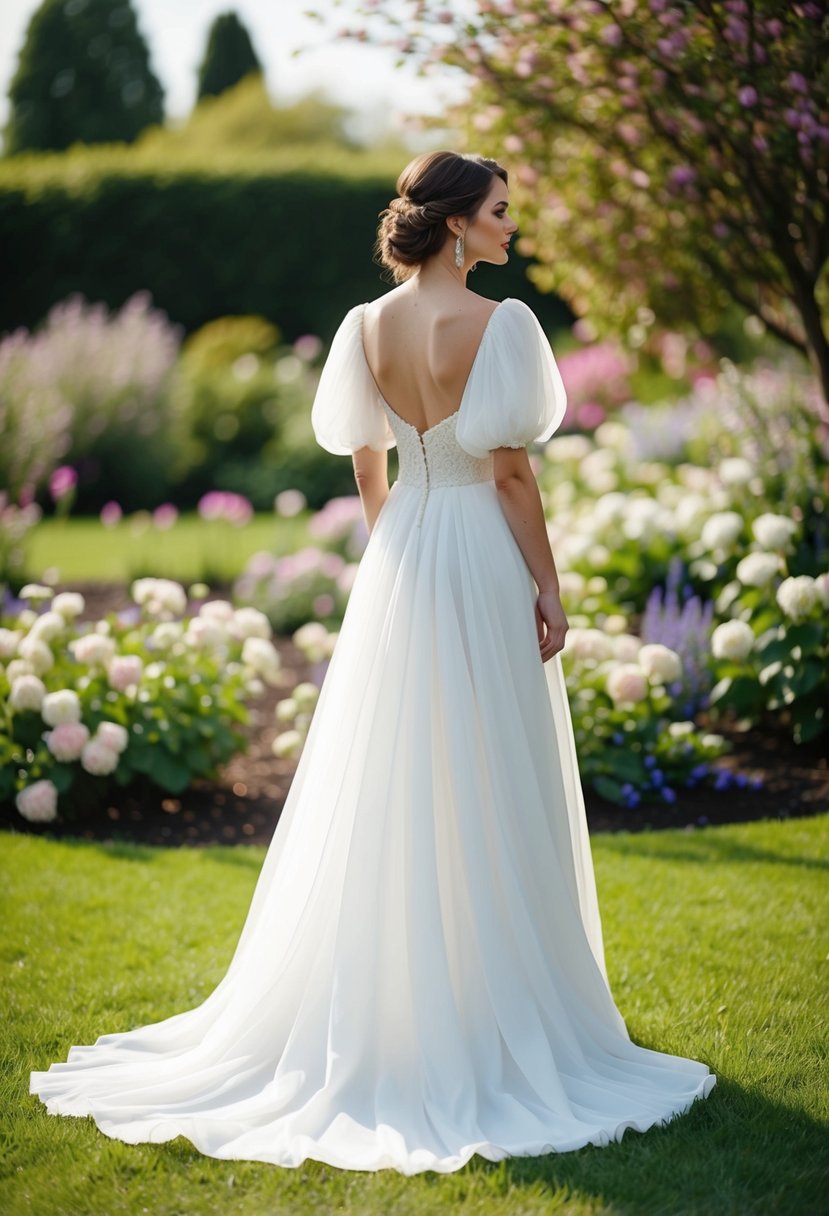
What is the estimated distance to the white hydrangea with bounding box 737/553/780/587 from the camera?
17.0 ft

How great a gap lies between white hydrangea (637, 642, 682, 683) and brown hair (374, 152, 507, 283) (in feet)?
8.39

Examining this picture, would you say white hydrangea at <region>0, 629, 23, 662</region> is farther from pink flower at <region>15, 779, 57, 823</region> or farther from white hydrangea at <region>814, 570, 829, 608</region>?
white hydrangea at <region>814, 570, 829, 608</region>

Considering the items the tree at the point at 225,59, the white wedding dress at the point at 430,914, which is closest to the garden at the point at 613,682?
the white wedding dress at the point at 430,914

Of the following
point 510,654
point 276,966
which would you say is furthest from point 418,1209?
point 510,654

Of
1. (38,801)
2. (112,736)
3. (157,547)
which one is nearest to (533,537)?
(112,736)

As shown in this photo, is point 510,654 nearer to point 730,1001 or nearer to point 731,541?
point 730,1001

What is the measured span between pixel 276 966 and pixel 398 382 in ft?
4.65

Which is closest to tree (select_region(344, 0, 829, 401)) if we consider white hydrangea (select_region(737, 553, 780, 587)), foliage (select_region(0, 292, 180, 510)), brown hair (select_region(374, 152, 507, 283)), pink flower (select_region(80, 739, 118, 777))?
white hydrangea (select_region(737, 553, 780, 587))

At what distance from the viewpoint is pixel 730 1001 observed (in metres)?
3.30

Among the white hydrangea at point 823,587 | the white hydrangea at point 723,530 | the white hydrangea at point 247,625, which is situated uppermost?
the white hydrangea at point 823,587

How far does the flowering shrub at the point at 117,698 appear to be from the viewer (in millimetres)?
4617

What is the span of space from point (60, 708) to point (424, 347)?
2428 mm

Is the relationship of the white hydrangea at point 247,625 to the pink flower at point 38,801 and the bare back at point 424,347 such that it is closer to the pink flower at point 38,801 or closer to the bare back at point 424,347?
the pink flower at point 38,801

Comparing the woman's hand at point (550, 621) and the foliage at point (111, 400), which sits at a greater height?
the woman's hand at point (550, 621)
